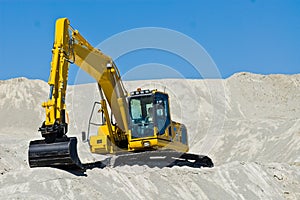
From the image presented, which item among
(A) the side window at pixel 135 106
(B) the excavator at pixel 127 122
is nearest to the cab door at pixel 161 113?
(B) the excavator at pixel 127 122

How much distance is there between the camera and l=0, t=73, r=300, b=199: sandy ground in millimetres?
12195

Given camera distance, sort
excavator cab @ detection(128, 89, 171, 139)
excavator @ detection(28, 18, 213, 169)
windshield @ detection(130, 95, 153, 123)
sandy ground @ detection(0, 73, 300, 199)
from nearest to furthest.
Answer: sandy ground @ detection(0, 73, 300, 199) → excavator @ detection(28, 18, 213, 169) → excavator cab @ detection(128, 89, 171, 139) → windshield @ detection(130, 95, 153, 123)

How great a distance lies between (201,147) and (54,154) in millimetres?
27393

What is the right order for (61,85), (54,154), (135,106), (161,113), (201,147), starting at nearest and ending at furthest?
(54,154)
(61,85)
(161,113)
(135,106)
(201,147)

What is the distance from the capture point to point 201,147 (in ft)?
128

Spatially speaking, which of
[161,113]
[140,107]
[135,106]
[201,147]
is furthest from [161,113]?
[201,147]

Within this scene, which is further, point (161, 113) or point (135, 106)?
point (135, 106)

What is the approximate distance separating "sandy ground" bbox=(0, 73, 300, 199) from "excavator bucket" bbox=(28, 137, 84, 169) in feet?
1.07

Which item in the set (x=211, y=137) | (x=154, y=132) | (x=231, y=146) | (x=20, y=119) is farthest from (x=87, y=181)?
(x=20, y=119)

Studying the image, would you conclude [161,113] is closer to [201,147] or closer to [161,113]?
[161,113]

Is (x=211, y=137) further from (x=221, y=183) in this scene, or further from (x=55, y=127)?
(x=55, y=127)

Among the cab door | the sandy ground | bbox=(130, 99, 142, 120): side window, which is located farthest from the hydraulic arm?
the cab door

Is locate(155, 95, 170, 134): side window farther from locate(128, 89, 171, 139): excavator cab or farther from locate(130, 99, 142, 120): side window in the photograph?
locate(130, 99, 142, 120): side window

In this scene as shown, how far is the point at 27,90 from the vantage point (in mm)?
63906
